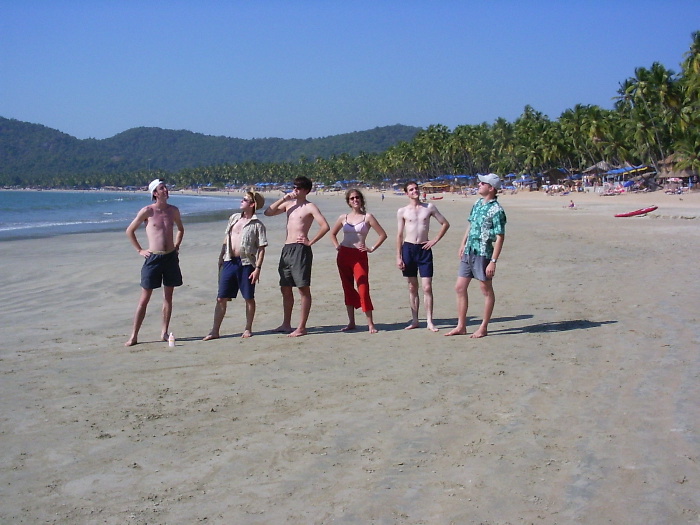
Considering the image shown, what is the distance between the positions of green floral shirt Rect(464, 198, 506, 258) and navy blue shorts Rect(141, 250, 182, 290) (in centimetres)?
278

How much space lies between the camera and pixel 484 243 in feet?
→ 21.7

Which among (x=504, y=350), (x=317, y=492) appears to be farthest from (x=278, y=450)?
(x=504, y=350)

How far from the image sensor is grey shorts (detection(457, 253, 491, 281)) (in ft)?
21.6

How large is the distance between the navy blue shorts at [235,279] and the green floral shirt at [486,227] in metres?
2.10

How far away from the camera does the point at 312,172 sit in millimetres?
175500

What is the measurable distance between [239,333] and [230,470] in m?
3.69

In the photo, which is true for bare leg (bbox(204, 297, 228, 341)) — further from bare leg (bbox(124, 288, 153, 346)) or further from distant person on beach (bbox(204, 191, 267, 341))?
bare leg (bbox(124, 288, 153, 346))

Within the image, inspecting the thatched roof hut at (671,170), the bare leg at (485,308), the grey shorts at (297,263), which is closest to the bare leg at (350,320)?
the grey shorts at (297,263)

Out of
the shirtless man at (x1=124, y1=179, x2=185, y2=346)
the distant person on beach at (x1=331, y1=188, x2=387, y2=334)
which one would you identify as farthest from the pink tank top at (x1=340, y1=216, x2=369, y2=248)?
the shirtless man at (x1=124, y1=179, x2=185, y2=346)

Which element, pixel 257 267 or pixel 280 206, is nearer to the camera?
pixel 257 267

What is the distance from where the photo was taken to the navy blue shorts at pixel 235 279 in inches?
273

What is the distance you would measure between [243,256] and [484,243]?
7.40 feet

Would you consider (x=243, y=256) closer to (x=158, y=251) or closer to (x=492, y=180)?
(x=158, y=251)

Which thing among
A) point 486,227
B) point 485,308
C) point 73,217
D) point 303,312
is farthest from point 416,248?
point 73,217
